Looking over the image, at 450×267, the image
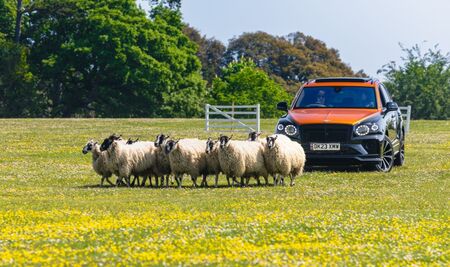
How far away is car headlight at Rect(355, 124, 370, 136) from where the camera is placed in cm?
2773

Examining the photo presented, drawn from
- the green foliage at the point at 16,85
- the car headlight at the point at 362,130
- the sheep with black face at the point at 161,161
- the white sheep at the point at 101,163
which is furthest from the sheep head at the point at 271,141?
the green foliage at the point at 16,85

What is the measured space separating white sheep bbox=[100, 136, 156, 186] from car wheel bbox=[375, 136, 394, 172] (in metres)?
6.70

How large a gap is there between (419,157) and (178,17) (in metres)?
57.9

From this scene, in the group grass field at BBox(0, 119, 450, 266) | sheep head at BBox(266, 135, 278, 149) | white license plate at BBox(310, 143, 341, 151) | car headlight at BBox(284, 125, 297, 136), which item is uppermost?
car headlight at BBox(284, 125, 297, 136)

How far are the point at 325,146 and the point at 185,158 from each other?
466cm

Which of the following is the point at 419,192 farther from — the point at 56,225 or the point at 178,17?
the point at 178,17

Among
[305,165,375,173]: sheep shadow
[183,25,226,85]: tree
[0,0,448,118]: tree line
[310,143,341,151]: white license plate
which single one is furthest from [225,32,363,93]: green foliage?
[310,143,341,151]: white license plate

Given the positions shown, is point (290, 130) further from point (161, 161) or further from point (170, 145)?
point (170, 145)

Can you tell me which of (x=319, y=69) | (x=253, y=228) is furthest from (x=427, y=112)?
(x=253, y=228)

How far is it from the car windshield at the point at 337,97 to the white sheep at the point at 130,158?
5747 mm

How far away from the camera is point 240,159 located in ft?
79.9

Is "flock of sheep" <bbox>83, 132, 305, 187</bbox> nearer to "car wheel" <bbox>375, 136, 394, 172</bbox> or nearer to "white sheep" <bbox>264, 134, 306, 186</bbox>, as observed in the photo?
"white sheep" <bbox>264, 134, 306, 186</bbox>

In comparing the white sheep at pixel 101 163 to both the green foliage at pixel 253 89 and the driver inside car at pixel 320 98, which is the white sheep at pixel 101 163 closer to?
the driver inside car at pixel 320 98

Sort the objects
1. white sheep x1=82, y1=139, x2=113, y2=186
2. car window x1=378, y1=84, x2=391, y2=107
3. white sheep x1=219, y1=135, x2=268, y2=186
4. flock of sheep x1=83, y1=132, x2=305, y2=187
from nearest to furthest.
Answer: white sheep x1=219, y1=135, x2=268, y2=186 → flock of sheep x1=83, y1=132, x2=305, y2=187 → white sheep x1=82, y1=139, x2=113, y2=186 → car window x1=378, y1=84, x2=391, y2=107
